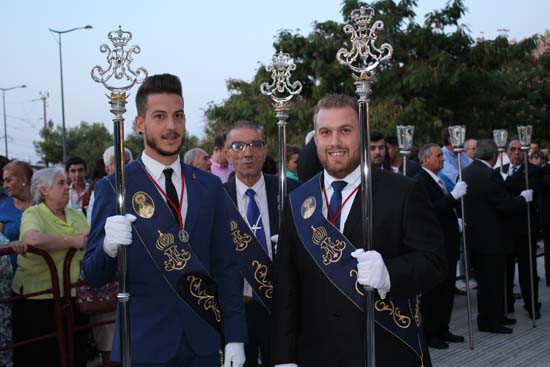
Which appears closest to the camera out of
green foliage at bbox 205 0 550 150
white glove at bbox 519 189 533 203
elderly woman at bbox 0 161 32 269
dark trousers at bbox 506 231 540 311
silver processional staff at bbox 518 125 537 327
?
elderly woman at bbox 0 161 32 269

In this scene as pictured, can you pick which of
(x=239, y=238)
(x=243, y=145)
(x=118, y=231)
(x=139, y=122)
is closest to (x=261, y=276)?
(x=239, y=238)

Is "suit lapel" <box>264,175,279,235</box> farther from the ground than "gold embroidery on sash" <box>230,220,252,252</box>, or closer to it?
farther from the ground

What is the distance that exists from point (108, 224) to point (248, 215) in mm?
1714

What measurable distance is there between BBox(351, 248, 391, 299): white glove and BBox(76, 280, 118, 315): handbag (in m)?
2.73

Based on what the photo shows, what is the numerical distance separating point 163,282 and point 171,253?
14 cm

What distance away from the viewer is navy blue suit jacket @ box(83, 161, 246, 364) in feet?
9.66

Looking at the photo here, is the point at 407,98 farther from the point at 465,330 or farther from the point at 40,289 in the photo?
the point at 40,289

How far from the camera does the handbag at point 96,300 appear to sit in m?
4.98

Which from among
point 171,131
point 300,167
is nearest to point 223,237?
point 171,131

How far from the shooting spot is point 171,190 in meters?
3.12

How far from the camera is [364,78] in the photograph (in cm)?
295

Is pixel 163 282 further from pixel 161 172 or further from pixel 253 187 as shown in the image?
pixel 253 187

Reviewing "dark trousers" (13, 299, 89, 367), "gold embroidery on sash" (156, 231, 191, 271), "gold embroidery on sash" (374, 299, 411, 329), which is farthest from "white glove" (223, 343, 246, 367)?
"dark trousers" (13, 299, 89, 367)

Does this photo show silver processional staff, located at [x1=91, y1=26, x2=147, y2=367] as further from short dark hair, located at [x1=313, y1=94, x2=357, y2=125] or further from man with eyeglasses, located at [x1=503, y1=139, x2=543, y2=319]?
man with eyeglasses, located at [x1=503, y1=139, x2=543, y2=319]
